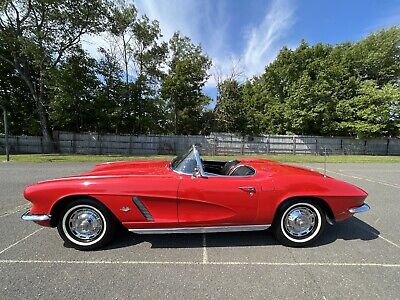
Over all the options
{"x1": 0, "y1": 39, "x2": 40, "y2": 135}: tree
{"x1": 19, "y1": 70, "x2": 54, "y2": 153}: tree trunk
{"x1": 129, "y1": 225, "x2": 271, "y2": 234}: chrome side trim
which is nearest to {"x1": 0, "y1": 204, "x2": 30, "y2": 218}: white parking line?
{"x1": 129, "y1": 225, "x2": 271, "y2": 234}: chrome side trim

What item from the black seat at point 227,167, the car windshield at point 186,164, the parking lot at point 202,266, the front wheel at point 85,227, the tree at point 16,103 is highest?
the tree at point 16,103

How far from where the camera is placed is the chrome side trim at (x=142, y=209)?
3.19 metres

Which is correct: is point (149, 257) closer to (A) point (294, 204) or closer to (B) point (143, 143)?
(A) point (294, 204)

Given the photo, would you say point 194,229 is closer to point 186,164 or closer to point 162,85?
point 186,164

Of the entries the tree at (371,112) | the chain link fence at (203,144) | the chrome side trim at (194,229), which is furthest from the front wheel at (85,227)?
the tree at (371,112)

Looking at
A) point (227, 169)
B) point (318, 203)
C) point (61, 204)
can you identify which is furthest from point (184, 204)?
point (318, 203)

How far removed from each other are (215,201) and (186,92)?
23.9 metres

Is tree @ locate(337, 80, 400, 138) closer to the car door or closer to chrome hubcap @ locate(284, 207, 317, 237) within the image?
chrome hubcap @ locate(284, 207, 317, 237)

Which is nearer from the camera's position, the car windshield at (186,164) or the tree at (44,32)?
the car windshield at (186,164)

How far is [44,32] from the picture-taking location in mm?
19953

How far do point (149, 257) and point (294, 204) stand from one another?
6.41ft

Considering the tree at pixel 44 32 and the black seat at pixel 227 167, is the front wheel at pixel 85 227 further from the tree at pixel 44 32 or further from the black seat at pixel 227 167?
the tree at pixel 44 32

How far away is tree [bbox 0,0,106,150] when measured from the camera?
757 inches

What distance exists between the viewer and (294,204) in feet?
11.2
